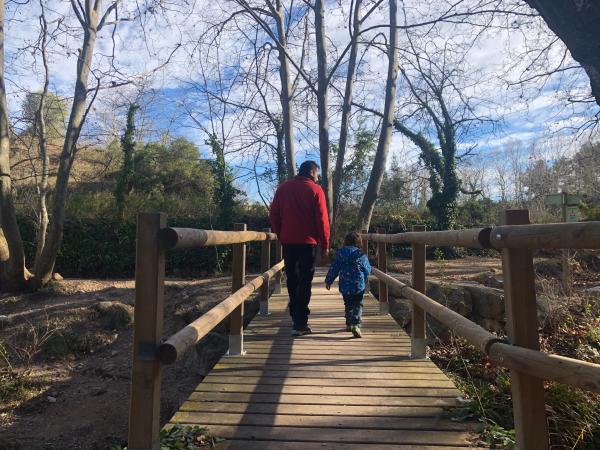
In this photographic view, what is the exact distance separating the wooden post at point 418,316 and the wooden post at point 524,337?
2.00 meters

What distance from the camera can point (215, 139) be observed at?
18.6 meters

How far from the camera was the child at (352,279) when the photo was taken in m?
5.02

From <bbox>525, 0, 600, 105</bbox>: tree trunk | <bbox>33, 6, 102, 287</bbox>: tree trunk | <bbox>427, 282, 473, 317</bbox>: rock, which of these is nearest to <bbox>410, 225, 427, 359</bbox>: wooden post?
<bbox>525, 0, 600, 105</bbox>: tree trunk

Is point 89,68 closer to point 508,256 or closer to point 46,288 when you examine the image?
point 46,288

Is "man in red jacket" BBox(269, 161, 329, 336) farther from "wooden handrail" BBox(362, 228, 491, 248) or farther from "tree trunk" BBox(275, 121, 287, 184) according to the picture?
"tree trunk" BBox(275, 121, 287, 184)

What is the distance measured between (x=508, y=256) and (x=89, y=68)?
1116 cm

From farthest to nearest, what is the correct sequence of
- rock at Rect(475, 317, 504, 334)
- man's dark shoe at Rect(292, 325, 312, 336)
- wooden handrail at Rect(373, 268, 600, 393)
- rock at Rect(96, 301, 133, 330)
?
rock at Rect(96, 301, 133, 330) → rock at Rect(475, 317, 504, 334) → man's dark shoe at Rect(292, 325, 312, 336) → wooden handrail at Rect(373, 268, 600, 393)

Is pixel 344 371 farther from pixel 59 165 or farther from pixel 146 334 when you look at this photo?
pixel 59 165

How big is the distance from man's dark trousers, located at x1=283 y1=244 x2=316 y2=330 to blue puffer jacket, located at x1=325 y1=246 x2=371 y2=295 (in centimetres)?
28

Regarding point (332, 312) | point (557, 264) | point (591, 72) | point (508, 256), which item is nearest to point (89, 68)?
point (332, 312)

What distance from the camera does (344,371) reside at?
3740 millimetres

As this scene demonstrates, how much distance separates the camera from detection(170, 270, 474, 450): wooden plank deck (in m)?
2.56

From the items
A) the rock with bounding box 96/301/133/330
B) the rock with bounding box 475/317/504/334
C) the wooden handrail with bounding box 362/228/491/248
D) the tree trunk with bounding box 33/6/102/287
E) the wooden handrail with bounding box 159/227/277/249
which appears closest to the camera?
the wooden handrail with bounding box 159/227/277/249

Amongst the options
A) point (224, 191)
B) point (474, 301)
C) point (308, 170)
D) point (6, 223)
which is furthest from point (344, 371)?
point (224, 191)
